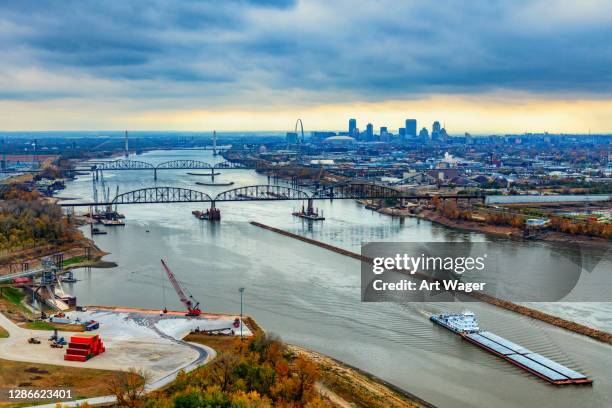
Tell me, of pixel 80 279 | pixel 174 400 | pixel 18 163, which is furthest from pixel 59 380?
pixel 18 163

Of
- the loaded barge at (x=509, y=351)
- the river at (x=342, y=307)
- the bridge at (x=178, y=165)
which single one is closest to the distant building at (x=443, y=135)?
the bridge at (x=178, y=165)

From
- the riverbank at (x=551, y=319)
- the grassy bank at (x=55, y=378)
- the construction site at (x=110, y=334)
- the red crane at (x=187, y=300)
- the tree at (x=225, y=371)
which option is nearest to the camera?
the tree at (x=225, y=371)

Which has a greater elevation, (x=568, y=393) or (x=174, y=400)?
(x=174, y=400)

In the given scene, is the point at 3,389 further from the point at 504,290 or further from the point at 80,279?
the point at 504,290

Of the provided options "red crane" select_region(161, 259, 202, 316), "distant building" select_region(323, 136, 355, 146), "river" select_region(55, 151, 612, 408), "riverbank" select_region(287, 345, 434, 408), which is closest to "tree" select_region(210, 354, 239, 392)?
"riverbank" select_region(287, 345, 434, 408)

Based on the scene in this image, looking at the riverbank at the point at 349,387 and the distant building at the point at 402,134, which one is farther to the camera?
the distant building at the point at 402,134

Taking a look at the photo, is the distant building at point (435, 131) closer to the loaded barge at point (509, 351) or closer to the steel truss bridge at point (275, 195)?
the steel truss bridge at point (275, 195)
